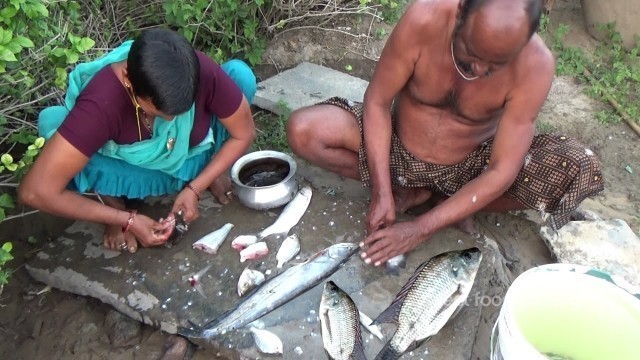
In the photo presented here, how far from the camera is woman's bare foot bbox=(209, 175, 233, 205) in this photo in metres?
3.08

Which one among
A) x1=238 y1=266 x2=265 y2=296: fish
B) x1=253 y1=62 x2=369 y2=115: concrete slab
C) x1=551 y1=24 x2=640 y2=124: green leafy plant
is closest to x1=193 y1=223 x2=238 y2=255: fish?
x1=238 y1=266 x2=265 y2=296: fish

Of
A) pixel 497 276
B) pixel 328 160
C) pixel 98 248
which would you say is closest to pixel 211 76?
pixel 328 160

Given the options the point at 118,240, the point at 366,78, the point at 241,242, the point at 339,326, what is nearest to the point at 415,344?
the point at 339,326

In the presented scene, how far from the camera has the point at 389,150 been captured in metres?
2.93

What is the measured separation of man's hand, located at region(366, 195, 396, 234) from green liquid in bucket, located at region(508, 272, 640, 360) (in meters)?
1.18

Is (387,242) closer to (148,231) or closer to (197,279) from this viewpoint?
(197,279)

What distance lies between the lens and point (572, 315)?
1.57 m

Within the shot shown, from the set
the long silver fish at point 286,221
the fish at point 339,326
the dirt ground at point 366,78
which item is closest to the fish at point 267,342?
the fish at point 339,326

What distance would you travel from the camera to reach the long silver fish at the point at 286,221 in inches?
109

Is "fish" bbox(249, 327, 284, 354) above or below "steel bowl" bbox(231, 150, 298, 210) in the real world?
below

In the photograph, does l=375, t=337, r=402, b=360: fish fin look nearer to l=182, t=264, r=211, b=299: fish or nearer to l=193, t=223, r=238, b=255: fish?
l=182, t=264, r=211, b=299: fish

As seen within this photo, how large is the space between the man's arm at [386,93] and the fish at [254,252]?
544 mm

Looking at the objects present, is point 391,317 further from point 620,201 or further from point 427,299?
point 620,201

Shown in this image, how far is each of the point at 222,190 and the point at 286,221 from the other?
18.8 inches
